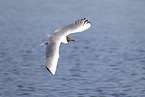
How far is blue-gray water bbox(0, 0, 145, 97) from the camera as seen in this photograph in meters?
8.84

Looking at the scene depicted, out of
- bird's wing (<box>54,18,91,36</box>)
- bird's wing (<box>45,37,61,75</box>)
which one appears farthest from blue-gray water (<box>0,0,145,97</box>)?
bird's wing (<box>45,37,61,75</box>)

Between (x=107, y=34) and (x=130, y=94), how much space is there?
7399 mm

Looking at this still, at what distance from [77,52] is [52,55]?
20.9ft

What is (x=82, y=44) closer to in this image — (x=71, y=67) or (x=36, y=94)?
(x=71, y=67)

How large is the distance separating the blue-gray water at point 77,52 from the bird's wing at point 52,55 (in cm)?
175

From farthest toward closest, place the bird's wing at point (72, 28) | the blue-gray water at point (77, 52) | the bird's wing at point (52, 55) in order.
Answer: the blue-gray water at point (77, 52)
the bird's wing at point (72, 28)
the bird's wing at point (52, 55)

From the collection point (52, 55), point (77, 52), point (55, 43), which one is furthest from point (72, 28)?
point (77, 52)

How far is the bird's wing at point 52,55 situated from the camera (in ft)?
20.3

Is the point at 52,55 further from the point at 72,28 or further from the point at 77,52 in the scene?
the point at 77,52

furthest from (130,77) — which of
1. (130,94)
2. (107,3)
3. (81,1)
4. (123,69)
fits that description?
(81,1)

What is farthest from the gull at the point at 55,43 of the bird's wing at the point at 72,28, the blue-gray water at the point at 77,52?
the blue-gray water at the point at 77,52

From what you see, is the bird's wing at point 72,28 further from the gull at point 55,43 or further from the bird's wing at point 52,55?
the bird's wing at point 52,55

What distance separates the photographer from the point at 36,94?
8.27 metres

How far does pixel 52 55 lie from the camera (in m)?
6.44
